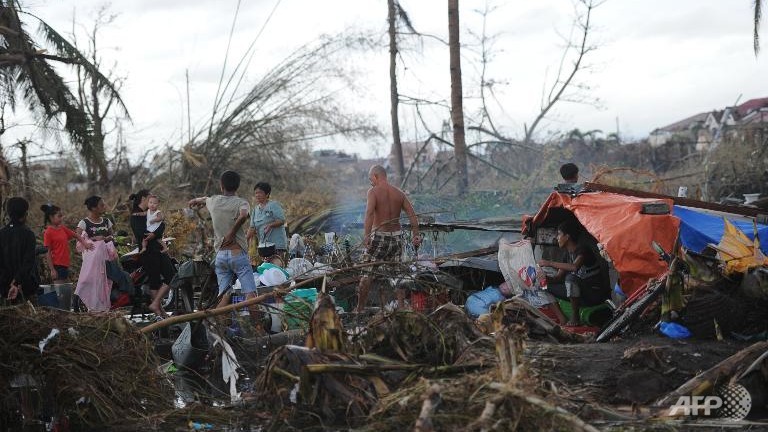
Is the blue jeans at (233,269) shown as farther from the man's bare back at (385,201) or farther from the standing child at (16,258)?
the standing child at (16,258)

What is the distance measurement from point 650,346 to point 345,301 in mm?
3790

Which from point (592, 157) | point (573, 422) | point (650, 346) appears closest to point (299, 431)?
point (573, 422)

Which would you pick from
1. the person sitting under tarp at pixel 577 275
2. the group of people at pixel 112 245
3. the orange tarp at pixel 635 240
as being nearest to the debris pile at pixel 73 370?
the group of people at pixel 112 245

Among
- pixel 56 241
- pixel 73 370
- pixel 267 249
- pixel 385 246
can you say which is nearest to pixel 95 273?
pixel 56 241

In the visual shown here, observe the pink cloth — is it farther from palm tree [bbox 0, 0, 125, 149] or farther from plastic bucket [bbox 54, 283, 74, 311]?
palm tree [bbox 0, 0, 125, 149]

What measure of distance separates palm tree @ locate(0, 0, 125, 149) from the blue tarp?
1002cm

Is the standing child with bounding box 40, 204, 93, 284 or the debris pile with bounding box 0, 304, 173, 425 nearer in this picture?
the debris pile with bounding box 0, 304, 173, 425

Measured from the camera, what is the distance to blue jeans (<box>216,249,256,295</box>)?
8.74 meters

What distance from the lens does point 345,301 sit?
9.41 m

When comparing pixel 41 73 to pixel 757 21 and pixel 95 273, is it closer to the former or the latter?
pixel 95 273

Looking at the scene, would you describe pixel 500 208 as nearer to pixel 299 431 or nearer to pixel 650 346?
pixel 650 346

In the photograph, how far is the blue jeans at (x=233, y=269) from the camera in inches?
344

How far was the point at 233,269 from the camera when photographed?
8.79 m

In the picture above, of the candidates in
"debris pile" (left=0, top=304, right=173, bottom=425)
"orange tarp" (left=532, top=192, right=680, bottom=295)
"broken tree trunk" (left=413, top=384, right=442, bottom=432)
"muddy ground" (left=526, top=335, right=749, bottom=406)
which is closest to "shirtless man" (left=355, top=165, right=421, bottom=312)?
"orange tarp" (left=532, top=192, right=680, bottom=295)
